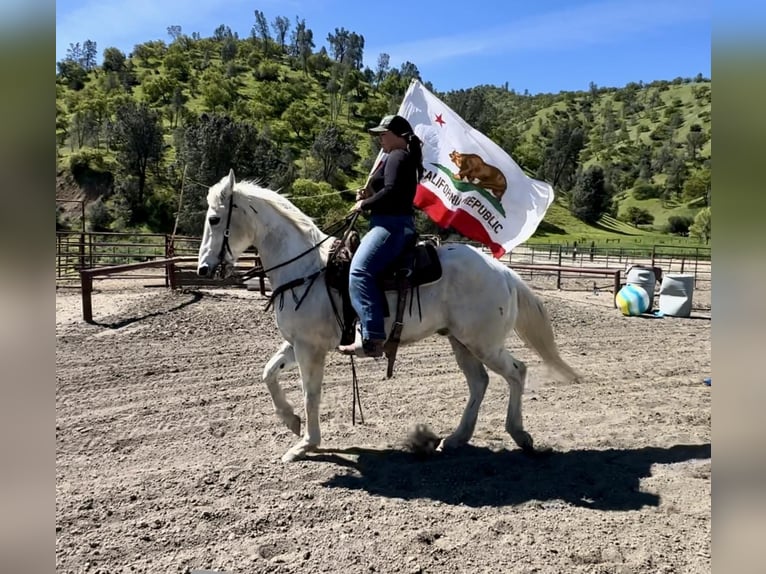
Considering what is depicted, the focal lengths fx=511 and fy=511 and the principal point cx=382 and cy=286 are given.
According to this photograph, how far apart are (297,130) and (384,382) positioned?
75809 millimetres

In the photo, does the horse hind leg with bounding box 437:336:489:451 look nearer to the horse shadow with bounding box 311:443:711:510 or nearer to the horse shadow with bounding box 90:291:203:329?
the horse shadow with bounding box 311:443:711:510

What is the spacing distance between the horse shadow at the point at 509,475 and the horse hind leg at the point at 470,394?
10 centimetres

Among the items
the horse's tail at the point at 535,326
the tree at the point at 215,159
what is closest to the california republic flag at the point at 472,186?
the horse's tail at the point at 535,326

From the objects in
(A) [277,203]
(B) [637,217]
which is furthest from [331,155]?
(A) [277,203]

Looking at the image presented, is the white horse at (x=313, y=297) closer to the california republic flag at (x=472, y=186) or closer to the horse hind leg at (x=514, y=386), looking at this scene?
the horse hind leg at (x=514, y=386)

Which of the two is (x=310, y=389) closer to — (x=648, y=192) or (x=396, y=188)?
(x=396, y=188)

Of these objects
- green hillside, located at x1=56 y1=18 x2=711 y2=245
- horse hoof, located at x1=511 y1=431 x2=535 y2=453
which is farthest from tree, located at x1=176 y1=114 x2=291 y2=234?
horse hoof, located at x1=511 y1=431 x2=535 y2=453

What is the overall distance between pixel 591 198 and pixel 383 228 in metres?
69.2

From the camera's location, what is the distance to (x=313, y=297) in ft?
14.5

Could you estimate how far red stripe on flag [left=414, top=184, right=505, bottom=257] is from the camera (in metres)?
5.38

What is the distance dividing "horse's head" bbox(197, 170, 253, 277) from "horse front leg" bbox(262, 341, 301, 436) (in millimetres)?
883

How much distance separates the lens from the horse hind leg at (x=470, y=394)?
4648 mm

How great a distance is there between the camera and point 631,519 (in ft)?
11.2
